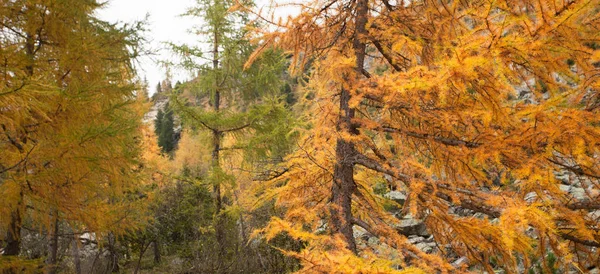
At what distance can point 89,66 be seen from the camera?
5.82m

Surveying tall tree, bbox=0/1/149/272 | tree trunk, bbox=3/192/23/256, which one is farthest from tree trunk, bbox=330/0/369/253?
tree trunk, bbox=3/192/23/256

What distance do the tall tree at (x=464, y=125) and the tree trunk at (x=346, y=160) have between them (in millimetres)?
12

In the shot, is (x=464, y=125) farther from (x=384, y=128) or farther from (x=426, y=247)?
(x=426, y=247)

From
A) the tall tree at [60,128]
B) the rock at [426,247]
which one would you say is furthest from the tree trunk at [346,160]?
the rock at [426,247]

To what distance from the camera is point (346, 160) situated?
3.39 m

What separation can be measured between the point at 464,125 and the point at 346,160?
1.13 metres

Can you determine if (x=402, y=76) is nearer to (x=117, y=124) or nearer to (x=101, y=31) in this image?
(x=117, y=124)

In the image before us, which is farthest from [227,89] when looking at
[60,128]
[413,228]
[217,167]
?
[413,228]

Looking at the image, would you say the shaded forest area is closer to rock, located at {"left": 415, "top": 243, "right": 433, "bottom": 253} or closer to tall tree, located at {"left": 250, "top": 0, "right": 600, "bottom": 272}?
tall tree, located at {"left": 250, "top": 0, "right": 600, "bottom": 272}

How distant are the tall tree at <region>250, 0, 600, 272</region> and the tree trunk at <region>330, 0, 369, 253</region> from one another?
0.04 feet

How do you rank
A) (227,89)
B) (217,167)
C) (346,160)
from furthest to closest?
1. (227,89)
2. (217,167)
3. (346,160)

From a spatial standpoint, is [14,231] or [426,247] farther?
[426,247]

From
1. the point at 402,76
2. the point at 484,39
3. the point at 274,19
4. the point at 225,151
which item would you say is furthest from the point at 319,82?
the point at 225,151

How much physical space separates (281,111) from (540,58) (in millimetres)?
7290
